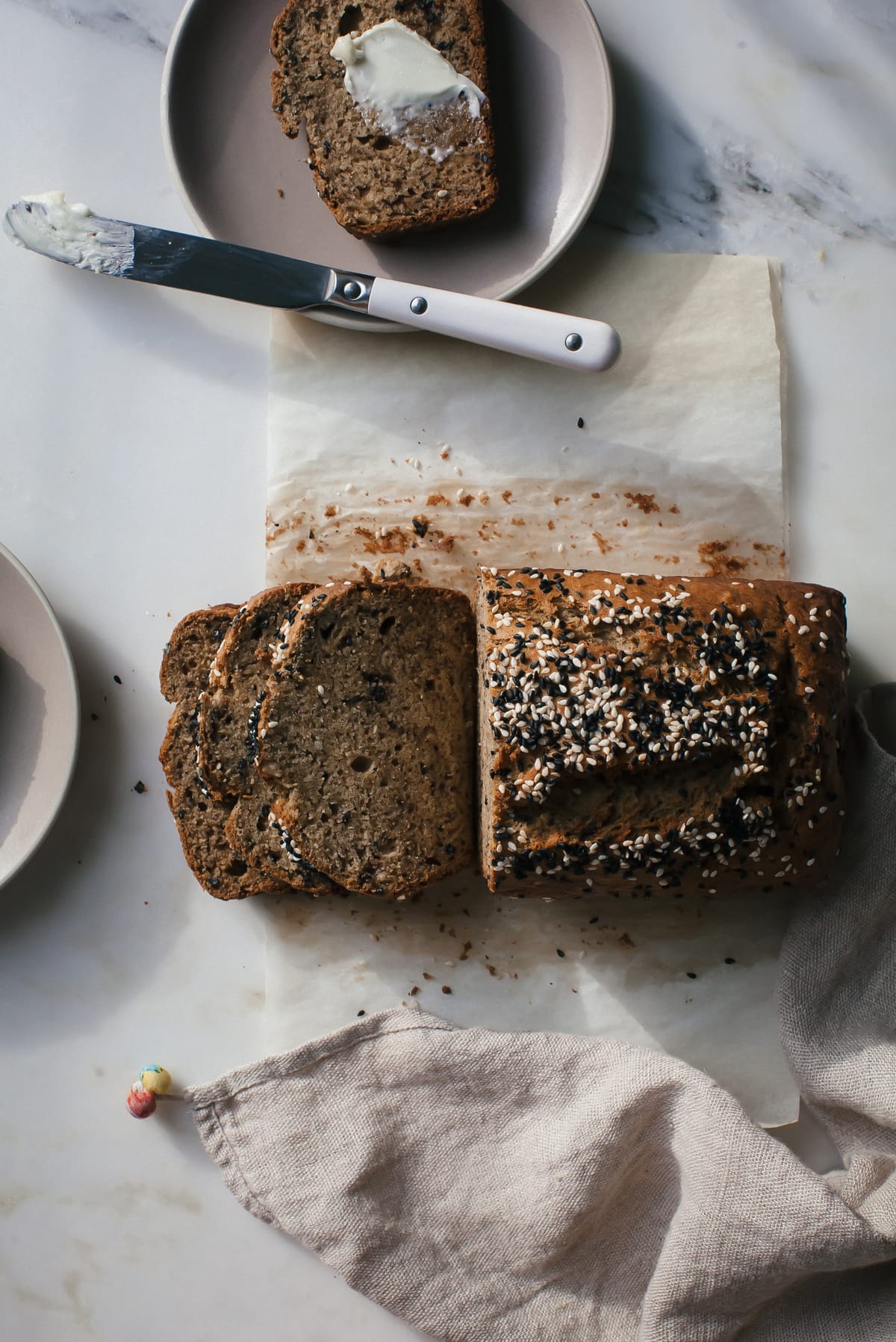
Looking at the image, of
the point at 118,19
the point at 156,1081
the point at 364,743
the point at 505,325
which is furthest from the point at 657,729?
the point at 118,19

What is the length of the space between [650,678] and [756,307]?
1.28 meters

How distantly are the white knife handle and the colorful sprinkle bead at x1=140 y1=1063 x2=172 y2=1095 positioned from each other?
2.24 m

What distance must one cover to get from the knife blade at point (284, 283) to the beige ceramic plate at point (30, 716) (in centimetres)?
87

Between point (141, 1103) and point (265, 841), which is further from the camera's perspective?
point (141, 1103)

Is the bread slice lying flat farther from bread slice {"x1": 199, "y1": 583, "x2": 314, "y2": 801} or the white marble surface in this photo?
the white marble surface

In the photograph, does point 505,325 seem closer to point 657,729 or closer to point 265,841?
point 657,729

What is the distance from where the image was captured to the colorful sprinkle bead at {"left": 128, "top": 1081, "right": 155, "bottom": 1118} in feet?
8.92

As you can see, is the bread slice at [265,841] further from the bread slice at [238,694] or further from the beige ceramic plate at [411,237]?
the beige ceramic plate at [411,237]

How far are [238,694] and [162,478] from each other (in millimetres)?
780

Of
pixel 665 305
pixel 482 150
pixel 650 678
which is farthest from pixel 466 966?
pixel 482 150

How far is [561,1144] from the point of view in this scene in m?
2.62

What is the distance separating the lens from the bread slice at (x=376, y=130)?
101 inches

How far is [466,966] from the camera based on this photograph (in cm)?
275

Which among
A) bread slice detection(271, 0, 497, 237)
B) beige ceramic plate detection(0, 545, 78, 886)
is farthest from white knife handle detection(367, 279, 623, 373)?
beige ceramic plate detection(0, 545, 78, 886)
